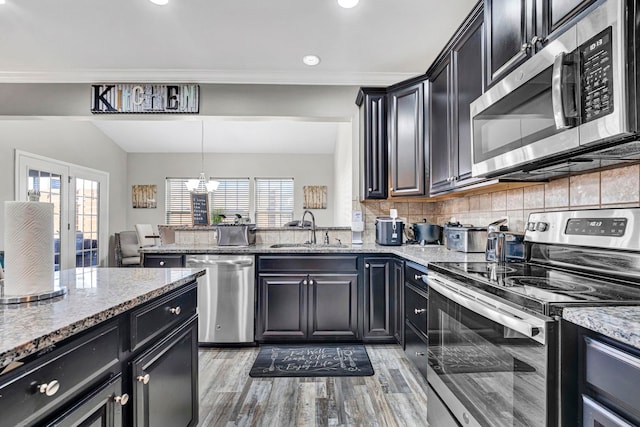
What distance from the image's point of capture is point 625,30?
937 millimetres

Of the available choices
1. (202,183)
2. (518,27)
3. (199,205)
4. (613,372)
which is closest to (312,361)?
(613,372)

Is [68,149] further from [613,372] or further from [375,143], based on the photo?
[613,372]

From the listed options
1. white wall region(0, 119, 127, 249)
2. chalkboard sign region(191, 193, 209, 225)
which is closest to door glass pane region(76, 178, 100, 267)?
white wall region(0, 119, 127, 249)

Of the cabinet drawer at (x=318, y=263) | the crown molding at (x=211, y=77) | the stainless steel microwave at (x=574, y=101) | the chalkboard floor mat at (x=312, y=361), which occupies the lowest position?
the chalkboard floor mat at (x=312, y=361)

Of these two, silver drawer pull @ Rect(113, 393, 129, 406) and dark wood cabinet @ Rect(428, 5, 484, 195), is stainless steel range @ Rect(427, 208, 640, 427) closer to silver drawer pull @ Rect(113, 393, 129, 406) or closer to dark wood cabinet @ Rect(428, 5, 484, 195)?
dark wood cabinet @ Rect(428, 5, 484, 195)

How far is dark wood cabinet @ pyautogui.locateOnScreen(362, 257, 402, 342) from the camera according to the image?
2.89 m

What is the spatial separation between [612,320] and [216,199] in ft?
25.4

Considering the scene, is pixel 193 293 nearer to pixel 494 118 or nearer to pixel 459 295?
pixel 459 295

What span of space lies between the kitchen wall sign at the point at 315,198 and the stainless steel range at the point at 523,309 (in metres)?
5.97

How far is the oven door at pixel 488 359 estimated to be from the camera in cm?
91

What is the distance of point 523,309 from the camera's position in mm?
996

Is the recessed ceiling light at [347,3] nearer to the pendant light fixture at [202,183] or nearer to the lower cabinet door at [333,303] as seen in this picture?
the lower cabinet door at [333,303]

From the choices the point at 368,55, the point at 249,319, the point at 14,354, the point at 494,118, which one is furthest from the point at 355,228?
the point at 14,354

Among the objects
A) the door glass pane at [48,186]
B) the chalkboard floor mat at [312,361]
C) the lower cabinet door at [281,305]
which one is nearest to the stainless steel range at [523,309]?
the chalkboard floor mat at [312,361]
